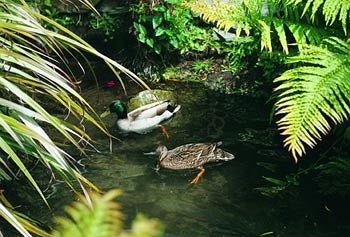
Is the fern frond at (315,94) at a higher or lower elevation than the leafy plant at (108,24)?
higher

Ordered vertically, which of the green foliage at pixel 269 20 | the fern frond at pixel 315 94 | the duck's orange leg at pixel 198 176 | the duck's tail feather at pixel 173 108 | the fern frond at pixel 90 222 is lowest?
the duck's orange leg at pixel 198 176

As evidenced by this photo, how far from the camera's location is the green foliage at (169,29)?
217 inches

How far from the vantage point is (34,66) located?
67.0 inches

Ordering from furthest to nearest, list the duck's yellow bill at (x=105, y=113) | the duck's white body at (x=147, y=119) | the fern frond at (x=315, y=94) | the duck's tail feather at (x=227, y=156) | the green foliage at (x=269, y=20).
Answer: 1. the duck's yellow bill at (x=105, y=113)
2. the duck's white body at (x=147, y=119)
3. the duck's tail feather at (x=227, y=156)
4. the green foliage at (x=269, y=20)
5. the fern frond at (x=315, y=94)

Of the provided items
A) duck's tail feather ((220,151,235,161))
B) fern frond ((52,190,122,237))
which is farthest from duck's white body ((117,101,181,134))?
fern frond ((52,190,122,237))

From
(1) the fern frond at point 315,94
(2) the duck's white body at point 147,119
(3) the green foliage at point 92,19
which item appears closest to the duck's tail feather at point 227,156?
(2) the duck's white body at point 147,119

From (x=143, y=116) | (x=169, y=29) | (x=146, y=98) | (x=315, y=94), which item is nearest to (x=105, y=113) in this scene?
(x=143, y=116)

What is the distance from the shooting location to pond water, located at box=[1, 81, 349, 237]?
3.49 m

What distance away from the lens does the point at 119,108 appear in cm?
499

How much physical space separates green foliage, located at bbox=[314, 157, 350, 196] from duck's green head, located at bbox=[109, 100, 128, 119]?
1944mm

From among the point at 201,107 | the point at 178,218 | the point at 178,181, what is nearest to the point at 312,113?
the point at 178,218

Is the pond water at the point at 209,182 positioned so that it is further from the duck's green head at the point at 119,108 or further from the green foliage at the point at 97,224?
the green foliage at the point at 97,224

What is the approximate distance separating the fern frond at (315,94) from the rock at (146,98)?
6.91 ft

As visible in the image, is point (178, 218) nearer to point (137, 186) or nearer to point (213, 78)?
point (137, 186)
